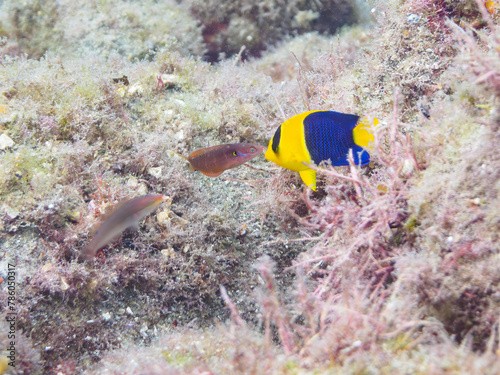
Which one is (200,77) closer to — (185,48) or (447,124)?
(185,48)

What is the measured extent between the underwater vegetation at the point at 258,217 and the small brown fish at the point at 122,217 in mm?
17

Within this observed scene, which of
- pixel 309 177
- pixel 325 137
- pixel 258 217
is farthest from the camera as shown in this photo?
pixel 258 217

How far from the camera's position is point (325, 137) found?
88.4 inches

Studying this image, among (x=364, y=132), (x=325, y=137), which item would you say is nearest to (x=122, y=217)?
(x=325, y=137)

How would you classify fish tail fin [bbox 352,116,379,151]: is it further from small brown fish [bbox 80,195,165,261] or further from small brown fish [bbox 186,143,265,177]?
small brown fish [bbox 80,195,165,261]

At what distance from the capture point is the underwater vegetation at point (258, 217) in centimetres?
167

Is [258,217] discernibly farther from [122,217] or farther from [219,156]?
[122,217]

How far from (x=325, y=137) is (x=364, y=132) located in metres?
0.30

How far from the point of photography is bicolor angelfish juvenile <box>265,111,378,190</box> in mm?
2246

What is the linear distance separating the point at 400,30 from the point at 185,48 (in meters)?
4.57

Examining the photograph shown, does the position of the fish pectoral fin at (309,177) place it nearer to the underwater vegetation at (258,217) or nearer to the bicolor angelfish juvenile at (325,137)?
the underwater vegetation at (258,217)

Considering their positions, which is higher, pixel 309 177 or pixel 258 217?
pixel 309 177

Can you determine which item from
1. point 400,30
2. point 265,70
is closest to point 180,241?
point 400,30

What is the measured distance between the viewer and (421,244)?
199cm
